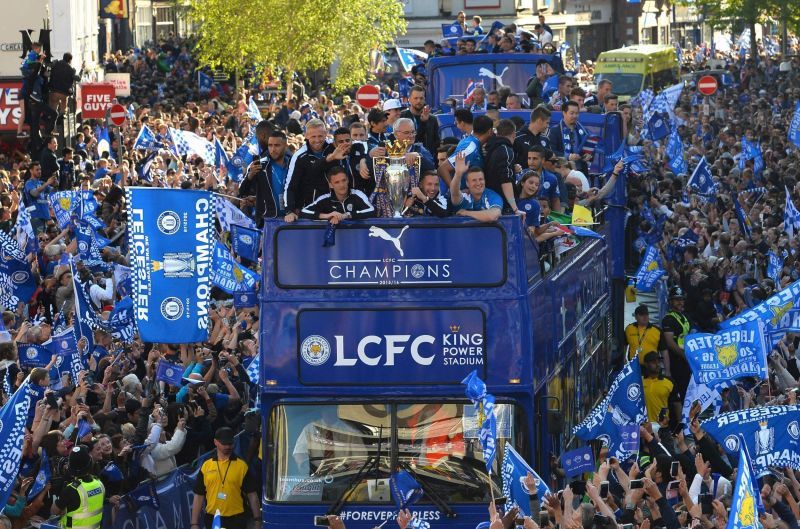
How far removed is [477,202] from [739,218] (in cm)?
1275

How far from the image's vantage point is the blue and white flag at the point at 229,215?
18125mm

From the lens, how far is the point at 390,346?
1214 cm

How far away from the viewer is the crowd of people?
40.7 feet

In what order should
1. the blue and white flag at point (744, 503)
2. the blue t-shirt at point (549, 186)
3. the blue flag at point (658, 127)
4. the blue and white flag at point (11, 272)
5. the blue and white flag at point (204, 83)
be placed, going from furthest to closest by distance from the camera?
the blue and white flag at point (204, 83) → the blue flag at point (658, 127) → the blue and white flag at point (11, 272) → the blue t-shirt at point (549, 186) → the blue and white flag at point (744, 503)

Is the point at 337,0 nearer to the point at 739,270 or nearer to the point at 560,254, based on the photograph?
the point at 739,270

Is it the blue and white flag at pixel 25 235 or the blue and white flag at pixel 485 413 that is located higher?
the blue and white flag at pixel 25 235

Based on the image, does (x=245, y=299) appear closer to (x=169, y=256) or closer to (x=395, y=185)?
(x=169, y=256)

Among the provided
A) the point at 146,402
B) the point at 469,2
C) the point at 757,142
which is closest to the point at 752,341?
the point at 146,402

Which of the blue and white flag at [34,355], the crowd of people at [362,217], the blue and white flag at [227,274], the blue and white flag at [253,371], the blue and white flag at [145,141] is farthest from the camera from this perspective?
the blue and white flag at [145,141]

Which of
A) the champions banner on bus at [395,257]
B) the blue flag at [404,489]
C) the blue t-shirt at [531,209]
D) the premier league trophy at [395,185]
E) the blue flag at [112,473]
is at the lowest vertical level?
the blue flag at [112,473]

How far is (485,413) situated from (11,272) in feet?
32.4

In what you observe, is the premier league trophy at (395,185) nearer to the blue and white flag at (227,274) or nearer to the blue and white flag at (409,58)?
the blue and white flag at (227,274)

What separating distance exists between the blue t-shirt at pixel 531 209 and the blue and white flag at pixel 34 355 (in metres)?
5.09

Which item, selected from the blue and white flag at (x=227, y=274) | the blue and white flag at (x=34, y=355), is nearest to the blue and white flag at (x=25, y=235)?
the blue and white flag at (x=227, y=274)
